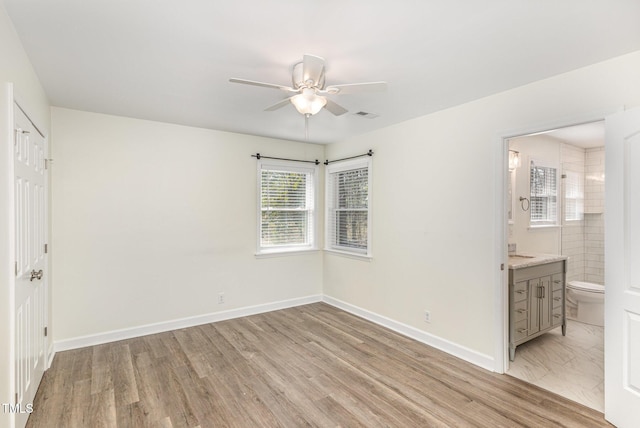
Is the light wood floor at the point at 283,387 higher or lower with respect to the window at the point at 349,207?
lower

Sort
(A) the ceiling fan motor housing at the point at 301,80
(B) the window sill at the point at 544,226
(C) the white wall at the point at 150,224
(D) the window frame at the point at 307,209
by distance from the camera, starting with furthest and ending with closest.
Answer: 1. (D) the window frame at the point at 307,209
2. (B) the window sill at the point at 544,226
3. (C) the white wall at the point at 150,224
4. (A) the ceiling fan motor housing at the point at 301,80

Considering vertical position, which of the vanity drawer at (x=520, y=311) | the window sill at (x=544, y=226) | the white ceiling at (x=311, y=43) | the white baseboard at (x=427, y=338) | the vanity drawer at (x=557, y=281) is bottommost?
the white baseboard at (x=427, y=338)

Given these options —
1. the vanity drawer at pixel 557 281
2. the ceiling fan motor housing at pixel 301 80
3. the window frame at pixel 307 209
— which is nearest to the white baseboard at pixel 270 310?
the window frame at pixel 307 209

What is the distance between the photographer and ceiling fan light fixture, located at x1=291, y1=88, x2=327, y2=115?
2254 mm

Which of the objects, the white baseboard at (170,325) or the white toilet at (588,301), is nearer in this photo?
the white baseboard at (170,325)

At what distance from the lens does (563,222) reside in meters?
4.88

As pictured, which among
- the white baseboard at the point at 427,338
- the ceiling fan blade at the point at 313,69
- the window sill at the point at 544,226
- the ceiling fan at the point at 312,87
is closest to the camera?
the ceiling fan blade at the point at 313,69

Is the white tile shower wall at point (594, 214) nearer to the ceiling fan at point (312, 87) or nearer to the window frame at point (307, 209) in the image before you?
the window frame at point (307, 209)

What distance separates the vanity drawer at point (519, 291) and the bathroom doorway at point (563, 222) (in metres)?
0.61

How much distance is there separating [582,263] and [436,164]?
350cm

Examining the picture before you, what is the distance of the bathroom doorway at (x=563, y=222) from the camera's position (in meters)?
3.18

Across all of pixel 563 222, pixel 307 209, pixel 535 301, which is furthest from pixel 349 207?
pixel 563 222

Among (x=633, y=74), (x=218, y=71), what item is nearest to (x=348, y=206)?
(x=218, y=71)

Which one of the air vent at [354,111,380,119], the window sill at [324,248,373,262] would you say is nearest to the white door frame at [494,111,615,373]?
the air vent at [354,111,380,119]
